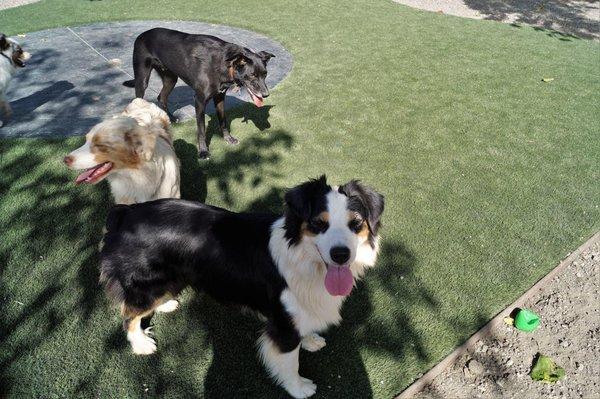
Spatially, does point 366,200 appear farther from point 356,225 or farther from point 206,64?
point 206,64

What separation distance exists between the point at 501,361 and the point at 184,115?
551 cm

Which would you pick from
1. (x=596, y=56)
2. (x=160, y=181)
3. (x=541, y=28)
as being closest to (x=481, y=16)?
(x=541, y=28)

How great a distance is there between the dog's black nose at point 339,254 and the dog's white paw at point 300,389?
1150 mm

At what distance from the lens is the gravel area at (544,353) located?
3.04m

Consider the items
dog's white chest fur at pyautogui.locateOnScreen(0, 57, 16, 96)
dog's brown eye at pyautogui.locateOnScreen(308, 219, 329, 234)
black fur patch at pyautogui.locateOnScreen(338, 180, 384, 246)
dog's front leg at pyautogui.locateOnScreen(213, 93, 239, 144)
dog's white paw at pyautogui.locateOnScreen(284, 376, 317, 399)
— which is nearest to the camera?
dog's brown eye at pyautogui.locateOnScreen(308, 219, 329, 234)

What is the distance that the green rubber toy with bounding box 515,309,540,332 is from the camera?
345 centimetres

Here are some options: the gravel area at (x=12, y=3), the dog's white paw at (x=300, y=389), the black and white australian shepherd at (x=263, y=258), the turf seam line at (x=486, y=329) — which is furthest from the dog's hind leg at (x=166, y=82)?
the gravel area at (x=12, y=3)

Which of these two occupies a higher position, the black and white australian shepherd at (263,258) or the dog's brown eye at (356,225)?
the dog's brown eye at (356,225)

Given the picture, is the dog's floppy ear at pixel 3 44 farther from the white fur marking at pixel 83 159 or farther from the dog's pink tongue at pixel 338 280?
the dog's pink tongue at pixel 338 280

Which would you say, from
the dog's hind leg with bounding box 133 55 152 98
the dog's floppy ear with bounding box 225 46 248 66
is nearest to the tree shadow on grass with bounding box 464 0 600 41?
the dog's floppy ear with bounding box 225 46 248 66

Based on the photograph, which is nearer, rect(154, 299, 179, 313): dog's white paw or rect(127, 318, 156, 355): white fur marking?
rect(127, 318, 156, 355): white fur marking

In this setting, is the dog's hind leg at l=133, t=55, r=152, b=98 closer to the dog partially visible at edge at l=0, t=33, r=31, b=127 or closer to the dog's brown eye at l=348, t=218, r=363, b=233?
the dog partially visible at edge at l=0, t=33, r=31, b=127

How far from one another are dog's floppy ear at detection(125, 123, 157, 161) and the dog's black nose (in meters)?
2.07

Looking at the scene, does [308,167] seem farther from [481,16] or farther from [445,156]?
[481,16]
